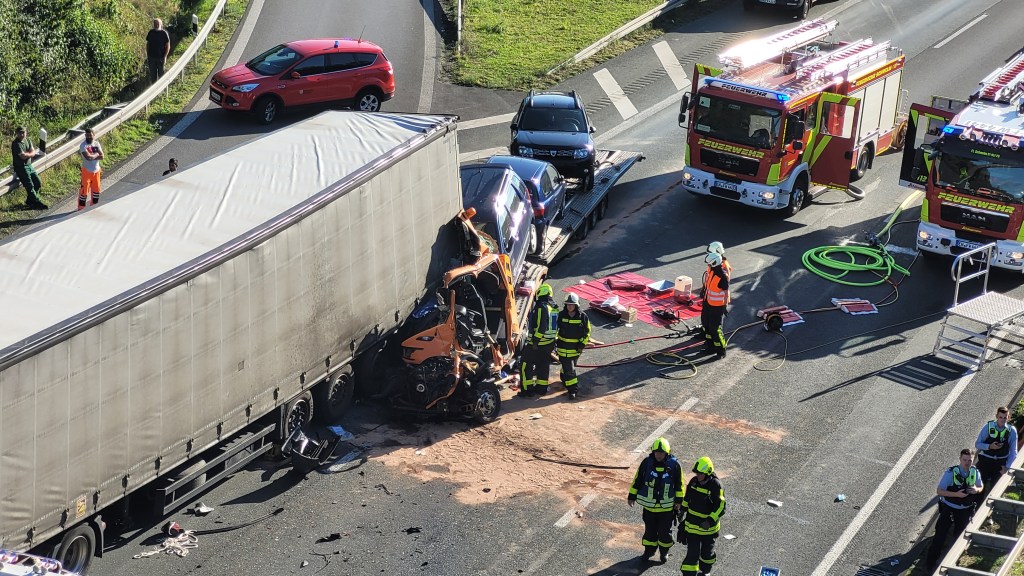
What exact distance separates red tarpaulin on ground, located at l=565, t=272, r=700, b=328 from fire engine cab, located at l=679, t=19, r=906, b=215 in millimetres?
3518

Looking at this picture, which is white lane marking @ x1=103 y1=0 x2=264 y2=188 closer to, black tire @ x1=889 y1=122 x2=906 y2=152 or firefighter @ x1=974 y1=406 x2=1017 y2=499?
black tire @ x1=889 y1=122 x2=906 y2=152

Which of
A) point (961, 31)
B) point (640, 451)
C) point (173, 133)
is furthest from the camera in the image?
point (961, 31)

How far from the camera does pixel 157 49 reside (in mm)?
26922

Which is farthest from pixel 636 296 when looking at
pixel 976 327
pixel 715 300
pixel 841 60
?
pixel 841 60

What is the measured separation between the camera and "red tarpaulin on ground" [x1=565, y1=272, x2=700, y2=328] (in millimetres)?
19094

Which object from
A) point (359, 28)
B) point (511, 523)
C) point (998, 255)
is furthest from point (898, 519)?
point (359, 28)

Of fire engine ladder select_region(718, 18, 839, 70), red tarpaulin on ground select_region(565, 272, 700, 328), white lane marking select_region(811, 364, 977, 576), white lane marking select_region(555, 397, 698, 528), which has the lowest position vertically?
white lane marking select_region(811, 364, 977, 576)

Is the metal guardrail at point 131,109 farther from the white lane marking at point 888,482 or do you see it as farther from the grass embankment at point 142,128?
the white lane marking at point 888,482

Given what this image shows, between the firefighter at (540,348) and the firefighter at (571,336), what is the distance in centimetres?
11

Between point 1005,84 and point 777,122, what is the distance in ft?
14.1

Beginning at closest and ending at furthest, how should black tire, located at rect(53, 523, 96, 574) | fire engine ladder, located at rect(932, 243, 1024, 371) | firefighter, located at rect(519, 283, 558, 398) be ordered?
1. black tire, located at rect(53, 523, 96, 574)
2. firefighter, located at rect(519, 283, 558, 398)
3. fire engine ladder, located at rect(932, 243, 1024, 371)

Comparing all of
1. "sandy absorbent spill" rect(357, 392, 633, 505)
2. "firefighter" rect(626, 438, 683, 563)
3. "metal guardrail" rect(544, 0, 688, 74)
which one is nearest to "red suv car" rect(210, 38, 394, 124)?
"metal guardrail" rect(544, 0, 688, 74)

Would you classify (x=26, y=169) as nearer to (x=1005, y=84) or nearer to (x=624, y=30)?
(x=624, y=30)

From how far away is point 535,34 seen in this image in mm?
32438
